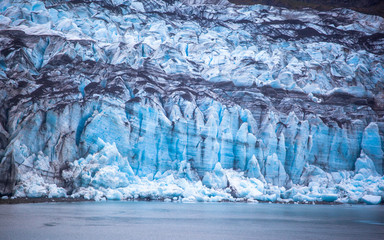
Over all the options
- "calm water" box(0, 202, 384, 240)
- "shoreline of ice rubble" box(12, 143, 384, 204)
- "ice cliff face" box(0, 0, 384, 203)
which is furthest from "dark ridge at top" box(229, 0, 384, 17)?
"calm water" box(0, 202, 384, 240)

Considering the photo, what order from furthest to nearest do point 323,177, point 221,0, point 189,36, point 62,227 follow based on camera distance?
1. point 221,0
2. point 189,36
3. point 323,177
4. point 62,227

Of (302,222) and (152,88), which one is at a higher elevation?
(152,88)

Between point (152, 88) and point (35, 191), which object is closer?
point (35, 191)

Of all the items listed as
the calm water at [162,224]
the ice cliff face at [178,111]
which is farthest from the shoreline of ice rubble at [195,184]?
the calm water at [162,224]

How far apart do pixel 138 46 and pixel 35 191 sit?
1844cm

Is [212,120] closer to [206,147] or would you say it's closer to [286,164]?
[206,147]

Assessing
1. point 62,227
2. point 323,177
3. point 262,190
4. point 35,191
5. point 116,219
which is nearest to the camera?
point 62,227

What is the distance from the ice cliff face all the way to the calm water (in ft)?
14.8

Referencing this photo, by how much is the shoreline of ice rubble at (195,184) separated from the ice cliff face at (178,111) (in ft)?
0.31

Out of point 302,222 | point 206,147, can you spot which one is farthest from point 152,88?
point 302,222

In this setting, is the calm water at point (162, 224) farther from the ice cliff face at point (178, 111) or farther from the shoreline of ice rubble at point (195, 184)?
the ice cliff face at point (178, 111)

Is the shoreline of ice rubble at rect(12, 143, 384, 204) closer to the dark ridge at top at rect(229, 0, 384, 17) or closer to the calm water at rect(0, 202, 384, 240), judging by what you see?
the calm water at rect(0, 202, 384, 240)

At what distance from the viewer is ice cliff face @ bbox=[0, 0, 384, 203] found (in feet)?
83.6

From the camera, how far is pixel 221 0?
2173 inches
